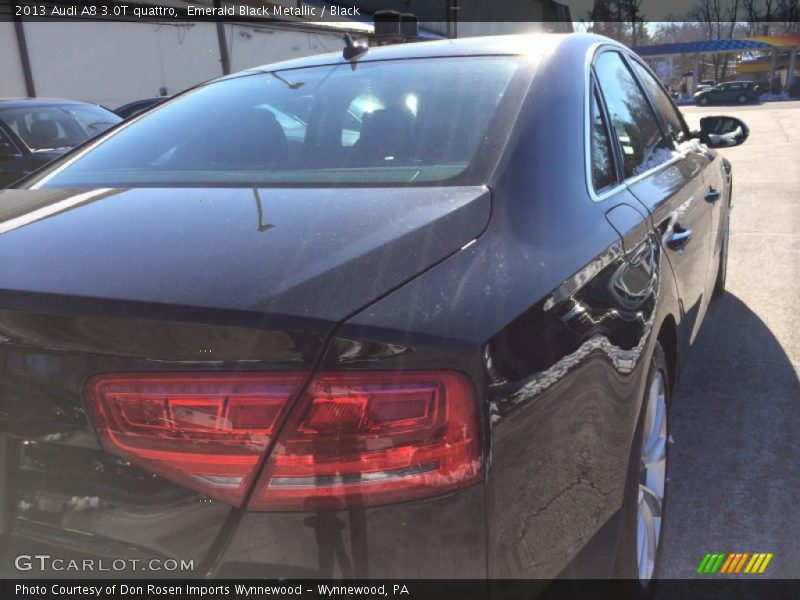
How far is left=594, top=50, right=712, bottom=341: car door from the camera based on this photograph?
234 centimetres

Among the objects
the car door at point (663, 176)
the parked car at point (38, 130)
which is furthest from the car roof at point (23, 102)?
the car door at point (663, 176)

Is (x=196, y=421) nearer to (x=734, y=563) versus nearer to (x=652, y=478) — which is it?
(x=652, y=478)

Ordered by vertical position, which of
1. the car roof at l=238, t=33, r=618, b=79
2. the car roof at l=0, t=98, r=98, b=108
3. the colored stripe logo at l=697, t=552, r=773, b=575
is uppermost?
the car roof at l=238, t=33, r=618, b=79

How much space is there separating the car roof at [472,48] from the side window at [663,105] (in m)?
0.54

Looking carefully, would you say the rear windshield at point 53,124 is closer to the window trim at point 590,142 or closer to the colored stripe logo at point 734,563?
the window trim at point 590,142

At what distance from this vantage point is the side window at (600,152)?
1.94 meters

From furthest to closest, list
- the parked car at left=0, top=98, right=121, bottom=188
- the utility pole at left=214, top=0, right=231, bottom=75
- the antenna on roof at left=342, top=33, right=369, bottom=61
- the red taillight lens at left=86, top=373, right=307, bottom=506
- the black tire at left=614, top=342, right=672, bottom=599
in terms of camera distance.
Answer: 1. the utility pole at left=214, top=0, right=231, bottom=75
2. the parked car at left=0, top=98, right=121, bottom=188
3. the antenna on roof at left=342, top=33, right=369, bottom=61
4. the black tire at left=614, top=342, right=672, bottom=599
5. the red taillight lens at left=86, top=373, right=307, bottom=506

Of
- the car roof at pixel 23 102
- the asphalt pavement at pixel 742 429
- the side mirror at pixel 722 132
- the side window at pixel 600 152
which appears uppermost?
the side window at pixel 600 152

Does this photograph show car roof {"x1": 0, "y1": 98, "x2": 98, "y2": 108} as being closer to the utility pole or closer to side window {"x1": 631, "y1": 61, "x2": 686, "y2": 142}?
side window {"x1": 631, "y1": 61, "x2": 686, "y2": 142}

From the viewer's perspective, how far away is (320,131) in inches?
85.1

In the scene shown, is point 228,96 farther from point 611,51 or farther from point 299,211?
point 611,51

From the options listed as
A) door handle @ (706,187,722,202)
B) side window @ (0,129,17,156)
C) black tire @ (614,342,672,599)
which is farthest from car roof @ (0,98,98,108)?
black tire @ (614,342,672,599)

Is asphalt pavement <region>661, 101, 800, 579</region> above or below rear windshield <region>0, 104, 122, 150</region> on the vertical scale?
below

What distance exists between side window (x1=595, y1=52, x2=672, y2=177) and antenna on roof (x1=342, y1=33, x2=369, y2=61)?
2.78ft
